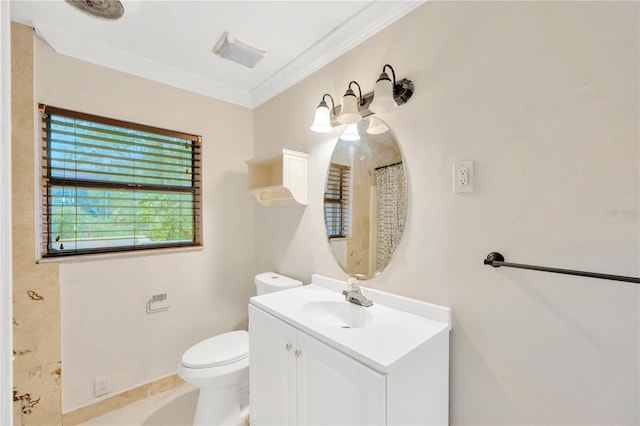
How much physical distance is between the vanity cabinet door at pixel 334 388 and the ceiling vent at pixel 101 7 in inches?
72.2

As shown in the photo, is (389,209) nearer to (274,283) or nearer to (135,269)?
(274,283)

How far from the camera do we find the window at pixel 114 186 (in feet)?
5.43

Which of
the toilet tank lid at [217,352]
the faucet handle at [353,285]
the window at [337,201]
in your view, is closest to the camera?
the faucet handle at [353,285]

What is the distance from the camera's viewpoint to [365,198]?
5.20 ft

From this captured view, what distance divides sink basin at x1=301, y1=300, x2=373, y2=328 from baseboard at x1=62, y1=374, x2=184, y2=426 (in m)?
1.39

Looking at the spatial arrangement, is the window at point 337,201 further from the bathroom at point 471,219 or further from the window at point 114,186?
the window at point 114,186

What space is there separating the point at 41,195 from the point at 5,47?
174 centimetres

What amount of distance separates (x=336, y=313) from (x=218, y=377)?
76cm

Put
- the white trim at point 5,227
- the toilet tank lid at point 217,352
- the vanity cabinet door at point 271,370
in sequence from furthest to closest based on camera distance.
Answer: the toilet tank lid at point 217,352
the vanity cabinet door at point 271,370
the white trim at point 5,227

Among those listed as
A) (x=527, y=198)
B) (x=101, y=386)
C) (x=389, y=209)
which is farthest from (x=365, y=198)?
(x=101, y=386)

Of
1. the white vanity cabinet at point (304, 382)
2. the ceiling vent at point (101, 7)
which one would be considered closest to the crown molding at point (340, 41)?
the ceiling vent at point (101, 7)

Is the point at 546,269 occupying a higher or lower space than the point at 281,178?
lower

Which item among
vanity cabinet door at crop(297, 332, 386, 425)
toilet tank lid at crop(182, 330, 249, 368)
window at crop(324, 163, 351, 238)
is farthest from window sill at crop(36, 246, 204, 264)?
vanity cabinet door at crop(297, 332, 386, 425)

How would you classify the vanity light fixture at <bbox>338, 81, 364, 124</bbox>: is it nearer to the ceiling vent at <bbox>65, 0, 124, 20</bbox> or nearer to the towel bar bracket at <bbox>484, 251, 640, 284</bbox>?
the towel bar bracket at <bbox>484, 251, 640, 284</bbox>
